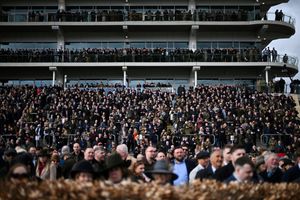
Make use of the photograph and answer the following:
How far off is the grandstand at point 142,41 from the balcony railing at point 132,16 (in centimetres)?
8

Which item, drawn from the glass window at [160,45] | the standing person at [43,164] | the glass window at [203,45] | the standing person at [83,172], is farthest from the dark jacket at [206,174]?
the glass window at [203,45]

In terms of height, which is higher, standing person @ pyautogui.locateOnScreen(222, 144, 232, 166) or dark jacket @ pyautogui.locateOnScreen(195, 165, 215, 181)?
standing person @ pyautogui.locateOnScreen(222, 144, 232, 166)

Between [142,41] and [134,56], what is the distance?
3.32 m

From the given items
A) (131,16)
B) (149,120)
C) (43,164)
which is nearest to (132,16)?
(131,16)

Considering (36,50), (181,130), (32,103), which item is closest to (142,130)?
(181,130)

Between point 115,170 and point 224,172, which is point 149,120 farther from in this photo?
point 115,170

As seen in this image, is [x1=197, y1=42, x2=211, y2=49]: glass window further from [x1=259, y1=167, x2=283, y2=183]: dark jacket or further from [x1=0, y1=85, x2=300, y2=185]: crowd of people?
[x1=259, y1=167, x2=283, y2=183]: dark jacket

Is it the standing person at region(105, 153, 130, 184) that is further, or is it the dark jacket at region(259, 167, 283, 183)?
the dark jacket at region(259, 167, 283, 183)

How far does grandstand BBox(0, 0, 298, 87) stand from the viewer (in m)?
38.3

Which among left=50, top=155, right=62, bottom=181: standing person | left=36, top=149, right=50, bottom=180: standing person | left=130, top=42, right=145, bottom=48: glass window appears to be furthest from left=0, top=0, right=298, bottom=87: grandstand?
left=36, top=149, right=50, bottom=180: standing person

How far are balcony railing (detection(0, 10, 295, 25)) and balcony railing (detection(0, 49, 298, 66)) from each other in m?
2.66

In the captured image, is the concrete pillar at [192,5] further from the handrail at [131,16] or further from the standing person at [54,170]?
the standing person at [54,170]

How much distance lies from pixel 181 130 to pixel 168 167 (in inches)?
755

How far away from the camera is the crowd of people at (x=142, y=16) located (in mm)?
39000
